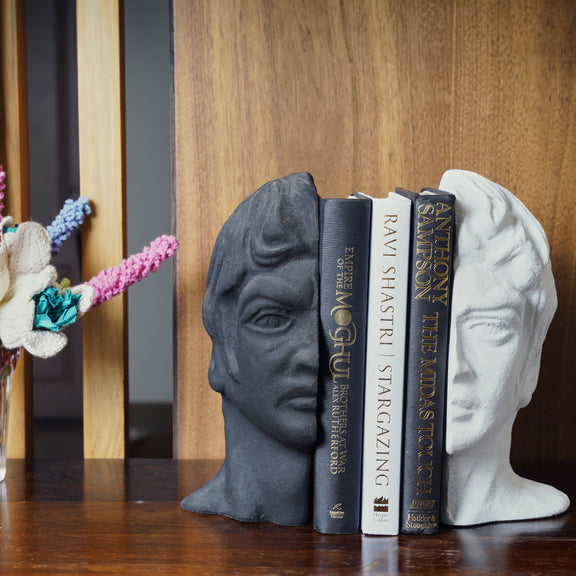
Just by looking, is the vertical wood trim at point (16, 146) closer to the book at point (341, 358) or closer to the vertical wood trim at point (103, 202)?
the vertical wood trim at point (103, 202)

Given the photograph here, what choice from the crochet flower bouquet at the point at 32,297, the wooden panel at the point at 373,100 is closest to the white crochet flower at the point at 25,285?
the crochet flower bouquet at the point at 32,297

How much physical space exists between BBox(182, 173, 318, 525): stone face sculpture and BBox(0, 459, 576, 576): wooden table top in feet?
0.15

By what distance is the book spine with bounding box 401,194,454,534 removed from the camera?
2.32 ft

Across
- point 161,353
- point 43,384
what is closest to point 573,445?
point 161,353

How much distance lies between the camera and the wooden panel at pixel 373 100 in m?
0.97

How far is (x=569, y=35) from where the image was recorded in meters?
0.97

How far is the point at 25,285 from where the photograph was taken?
0.79 meters

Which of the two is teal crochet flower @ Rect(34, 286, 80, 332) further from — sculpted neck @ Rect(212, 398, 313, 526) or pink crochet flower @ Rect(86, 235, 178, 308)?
sculpted neck @ Rect(212, 398, 313, 526)

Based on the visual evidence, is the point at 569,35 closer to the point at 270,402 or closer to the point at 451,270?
the point at 451,270

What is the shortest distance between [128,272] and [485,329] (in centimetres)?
43

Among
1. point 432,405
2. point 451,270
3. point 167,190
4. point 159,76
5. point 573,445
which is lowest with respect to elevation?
point 573,445

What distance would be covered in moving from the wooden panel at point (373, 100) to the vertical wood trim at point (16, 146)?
218 millimetres

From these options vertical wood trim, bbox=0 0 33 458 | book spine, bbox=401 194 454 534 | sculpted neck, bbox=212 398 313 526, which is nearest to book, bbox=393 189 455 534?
book spine, bbox=401 194 454 534

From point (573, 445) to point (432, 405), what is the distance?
42 cm
